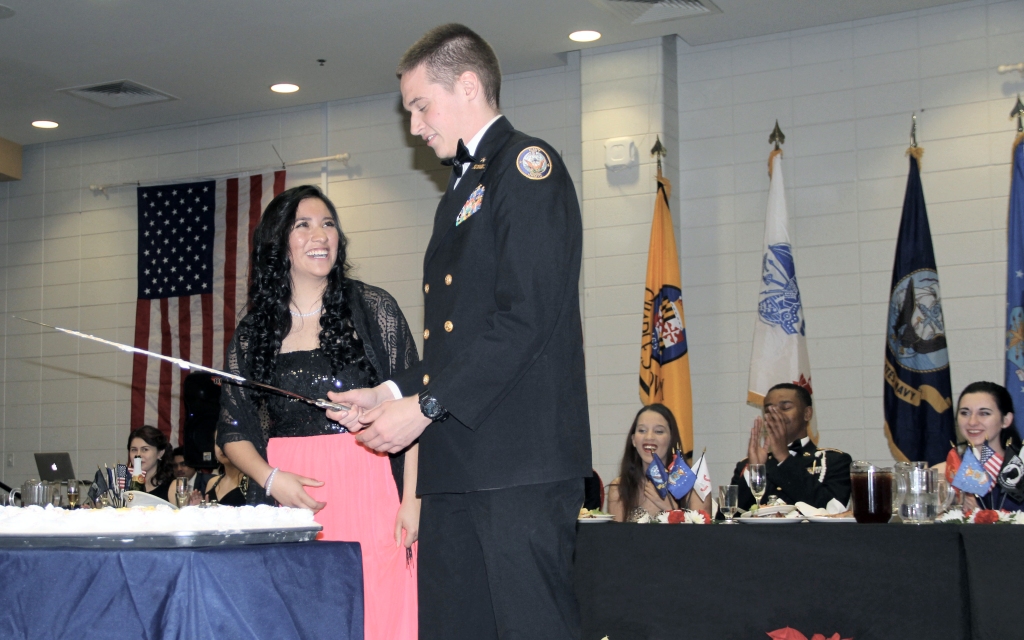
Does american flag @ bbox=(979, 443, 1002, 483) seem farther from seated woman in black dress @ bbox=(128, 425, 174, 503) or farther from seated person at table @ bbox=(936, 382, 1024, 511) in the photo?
seated woman in black dress @ bbox=(128, 425, 174, 503)

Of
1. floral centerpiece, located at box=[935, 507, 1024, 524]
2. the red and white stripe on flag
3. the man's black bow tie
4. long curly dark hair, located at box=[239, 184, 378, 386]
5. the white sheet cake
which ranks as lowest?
floral centerpiece, located at box=[935, 507, 1024, 524]

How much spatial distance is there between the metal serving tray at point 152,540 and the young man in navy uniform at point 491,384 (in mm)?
344

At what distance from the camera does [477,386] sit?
1.83 m

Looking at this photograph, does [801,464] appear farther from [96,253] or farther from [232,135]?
[96,253]

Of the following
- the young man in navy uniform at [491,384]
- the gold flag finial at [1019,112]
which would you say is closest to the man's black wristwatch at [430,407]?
the young man in navy uniform at [491,384]

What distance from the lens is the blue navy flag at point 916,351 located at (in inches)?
221

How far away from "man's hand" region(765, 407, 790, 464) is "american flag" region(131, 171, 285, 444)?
4503mm

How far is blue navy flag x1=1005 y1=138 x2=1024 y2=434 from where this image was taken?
5.37 meters

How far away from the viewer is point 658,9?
20.4ft

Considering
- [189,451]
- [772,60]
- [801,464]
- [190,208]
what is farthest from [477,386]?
[190,208]

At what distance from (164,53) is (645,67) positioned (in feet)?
10.4

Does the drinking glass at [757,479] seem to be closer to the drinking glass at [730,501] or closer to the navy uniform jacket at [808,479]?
the drinking glass at [730,501]

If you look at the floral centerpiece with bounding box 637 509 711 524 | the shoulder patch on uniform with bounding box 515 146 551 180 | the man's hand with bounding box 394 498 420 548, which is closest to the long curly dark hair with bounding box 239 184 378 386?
the man's hand with bounding box 394 498 420 548

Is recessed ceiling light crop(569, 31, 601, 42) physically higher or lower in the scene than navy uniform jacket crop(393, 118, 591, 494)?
higher
